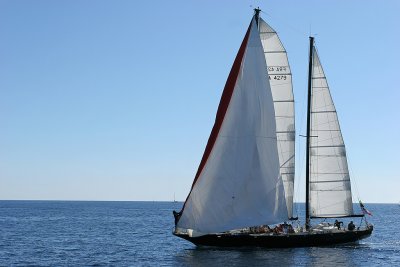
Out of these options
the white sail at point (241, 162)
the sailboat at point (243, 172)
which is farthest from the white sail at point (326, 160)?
the white sail at point (241, 162)

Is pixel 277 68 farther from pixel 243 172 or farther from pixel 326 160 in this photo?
pixel 243 172

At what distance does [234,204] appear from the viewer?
43.2 metres

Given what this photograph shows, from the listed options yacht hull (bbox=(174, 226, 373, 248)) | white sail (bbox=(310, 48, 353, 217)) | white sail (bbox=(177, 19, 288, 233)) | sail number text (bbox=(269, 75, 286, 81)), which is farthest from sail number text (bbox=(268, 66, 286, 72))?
yacht hull (bbox=(174, 226, 373, 248))

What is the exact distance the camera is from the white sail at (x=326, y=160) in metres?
51.4

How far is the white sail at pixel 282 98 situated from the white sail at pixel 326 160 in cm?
312

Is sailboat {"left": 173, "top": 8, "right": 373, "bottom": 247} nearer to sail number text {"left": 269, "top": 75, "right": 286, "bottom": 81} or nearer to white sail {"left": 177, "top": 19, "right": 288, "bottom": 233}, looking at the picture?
white sail {"left": 177, "top": 19, "right": 288, "bottom": 233}

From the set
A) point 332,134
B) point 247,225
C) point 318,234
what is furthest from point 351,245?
point 247,225

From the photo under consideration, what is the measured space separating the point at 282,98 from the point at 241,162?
29.5 feet

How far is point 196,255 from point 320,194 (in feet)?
45.2

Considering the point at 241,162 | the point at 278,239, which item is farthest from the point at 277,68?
the point at 278,239

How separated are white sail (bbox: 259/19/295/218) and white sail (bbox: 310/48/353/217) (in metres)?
3.12

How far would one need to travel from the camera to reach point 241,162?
43.3m

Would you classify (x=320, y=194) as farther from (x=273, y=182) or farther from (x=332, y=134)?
(x=273, y=182)

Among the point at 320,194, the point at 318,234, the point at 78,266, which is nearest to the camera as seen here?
the point at 78,266
